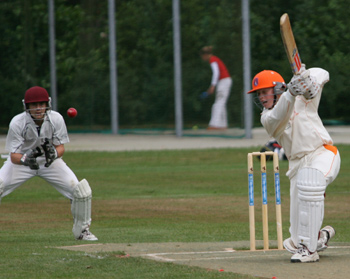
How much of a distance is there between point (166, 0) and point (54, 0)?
12.6 ft

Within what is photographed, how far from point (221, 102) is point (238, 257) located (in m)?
13.7

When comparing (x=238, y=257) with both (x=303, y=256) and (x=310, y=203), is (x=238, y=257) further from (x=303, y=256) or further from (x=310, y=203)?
(x=310, y=203)

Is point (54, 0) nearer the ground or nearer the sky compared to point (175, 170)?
nearer the sky

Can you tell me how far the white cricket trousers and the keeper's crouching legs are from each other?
99 mm

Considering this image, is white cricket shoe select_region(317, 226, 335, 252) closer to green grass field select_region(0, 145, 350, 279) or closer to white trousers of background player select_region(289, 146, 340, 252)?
white trousers of background player select_region(289, 146, 340, 252)

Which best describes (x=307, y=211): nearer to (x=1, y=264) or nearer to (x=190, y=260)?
(x=190, y=260)

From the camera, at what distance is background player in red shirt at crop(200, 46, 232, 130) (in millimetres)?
20625

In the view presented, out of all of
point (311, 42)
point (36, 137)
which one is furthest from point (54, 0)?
point (36, 137)

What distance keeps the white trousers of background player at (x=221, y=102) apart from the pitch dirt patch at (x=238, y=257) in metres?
12.4

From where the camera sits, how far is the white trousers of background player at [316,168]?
6.70 meters

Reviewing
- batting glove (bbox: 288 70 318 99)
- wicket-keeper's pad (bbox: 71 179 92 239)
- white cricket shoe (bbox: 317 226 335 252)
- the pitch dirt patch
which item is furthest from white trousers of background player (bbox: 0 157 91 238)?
batting glove (bbox: 288 70 318 99)

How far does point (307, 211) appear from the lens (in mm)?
6645

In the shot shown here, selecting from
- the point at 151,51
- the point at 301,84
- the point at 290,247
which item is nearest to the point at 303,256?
the point at 290,247

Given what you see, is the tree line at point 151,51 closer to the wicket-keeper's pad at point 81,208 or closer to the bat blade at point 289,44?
the wicket-keeper's pad at point 81,208
